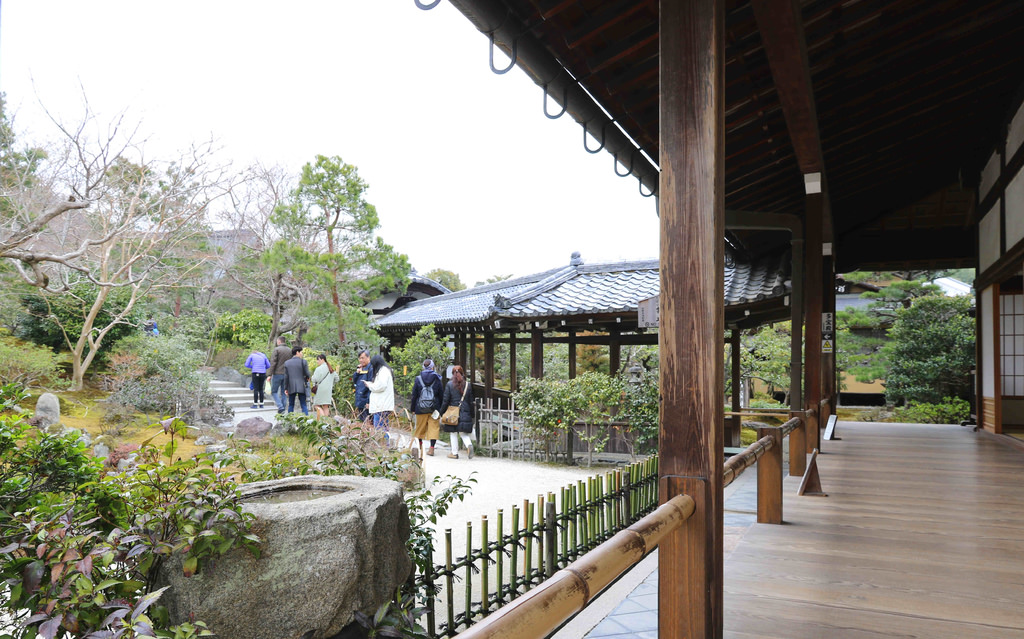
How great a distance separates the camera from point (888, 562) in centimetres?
280

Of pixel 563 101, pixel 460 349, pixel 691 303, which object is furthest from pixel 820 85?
pixel 460 349

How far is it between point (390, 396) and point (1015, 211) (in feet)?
25.3

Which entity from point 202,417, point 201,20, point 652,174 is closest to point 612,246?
point 201,20

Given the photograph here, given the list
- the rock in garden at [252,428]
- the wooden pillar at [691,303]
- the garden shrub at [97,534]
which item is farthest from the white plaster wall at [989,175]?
the rock in garden at [252,428]

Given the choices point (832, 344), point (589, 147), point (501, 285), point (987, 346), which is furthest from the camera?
point (501, 285)

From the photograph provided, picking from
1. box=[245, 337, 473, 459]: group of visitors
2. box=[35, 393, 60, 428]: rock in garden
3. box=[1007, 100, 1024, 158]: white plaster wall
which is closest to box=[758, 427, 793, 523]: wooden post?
box=[1007, 100, 1024, 158]: white plaster wall

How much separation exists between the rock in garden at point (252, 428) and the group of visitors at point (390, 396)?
2.78 feet

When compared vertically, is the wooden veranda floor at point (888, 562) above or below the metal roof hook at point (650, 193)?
below

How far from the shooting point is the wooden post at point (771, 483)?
11.2 feet

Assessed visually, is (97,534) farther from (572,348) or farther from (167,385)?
(572,348)

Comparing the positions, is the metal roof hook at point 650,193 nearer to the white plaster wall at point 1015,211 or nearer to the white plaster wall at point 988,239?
the white plaster wall at point 1015,211

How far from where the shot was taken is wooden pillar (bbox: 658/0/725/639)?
173 cm

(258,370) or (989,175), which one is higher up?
(989,175)

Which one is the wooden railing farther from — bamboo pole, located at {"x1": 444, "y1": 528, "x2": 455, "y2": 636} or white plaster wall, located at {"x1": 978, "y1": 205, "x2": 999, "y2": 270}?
white plaster wall, located at {"x1": 978, "y1": 205, "x2": 999, "y2": 270}
